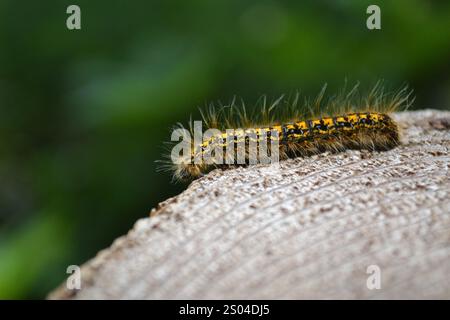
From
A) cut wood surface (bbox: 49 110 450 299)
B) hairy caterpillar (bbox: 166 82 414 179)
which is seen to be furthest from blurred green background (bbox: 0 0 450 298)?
cut wood surface (bbox: 49 110 450 299)

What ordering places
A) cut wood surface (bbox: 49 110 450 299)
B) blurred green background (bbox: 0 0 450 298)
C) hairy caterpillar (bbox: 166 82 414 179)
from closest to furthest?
1. cut wood surface (bbox: 49 110 450 299)
2. hairy caterpillar (bbox: 166 82 414 179)
3. blurred green background (bbox: 0 0 450 298)

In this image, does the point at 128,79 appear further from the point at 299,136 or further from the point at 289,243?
the point at 289,243

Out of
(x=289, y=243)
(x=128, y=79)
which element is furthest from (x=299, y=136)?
(x=128, y=79)

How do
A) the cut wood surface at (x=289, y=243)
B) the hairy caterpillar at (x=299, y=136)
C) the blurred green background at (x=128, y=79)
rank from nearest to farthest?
the cut wood surface at (x=289, y=243)
the hairy caterpillar at (x=299, y=136)
the blurred green background at (x=128, y=79)

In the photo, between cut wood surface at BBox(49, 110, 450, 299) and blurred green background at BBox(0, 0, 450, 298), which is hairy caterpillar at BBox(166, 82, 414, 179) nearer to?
cut wood surface at BBox(49, 110, 450, 299)

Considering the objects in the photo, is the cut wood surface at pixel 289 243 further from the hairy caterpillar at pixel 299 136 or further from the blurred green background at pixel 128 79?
the blurred green background at pixel 128 79

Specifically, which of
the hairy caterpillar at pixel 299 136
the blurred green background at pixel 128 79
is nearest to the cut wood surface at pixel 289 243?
the hairy caterpillar at pixel 299 136
